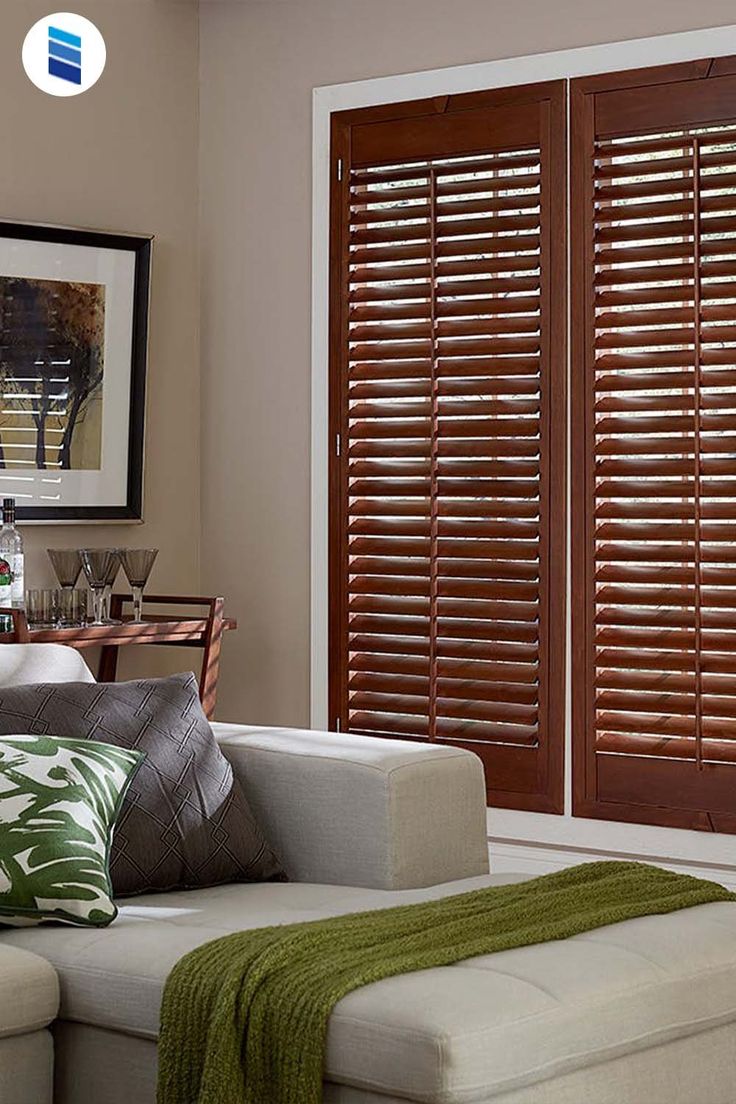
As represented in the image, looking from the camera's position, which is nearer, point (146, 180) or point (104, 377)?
point (104, 377)

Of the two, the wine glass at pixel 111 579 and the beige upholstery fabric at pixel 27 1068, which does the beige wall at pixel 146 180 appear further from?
the beige upholstery fabric at pixel 27 1068

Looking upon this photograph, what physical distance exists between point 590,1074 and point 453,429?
2473 millimetres

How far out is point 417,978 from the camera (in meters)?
2.29

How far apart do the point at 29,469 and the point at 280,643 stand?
93 centimetres

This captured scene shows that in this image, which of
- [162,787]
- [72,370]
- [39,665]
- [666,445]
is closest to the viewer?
[162,787]

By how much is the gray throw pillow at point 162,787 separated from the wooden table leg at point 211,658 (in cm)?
134

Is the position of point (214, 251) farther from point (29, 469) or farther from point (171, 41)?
point (29, 469)

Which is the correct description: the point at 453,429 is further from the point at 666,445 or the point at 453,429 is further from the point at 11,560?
the point at 11,560

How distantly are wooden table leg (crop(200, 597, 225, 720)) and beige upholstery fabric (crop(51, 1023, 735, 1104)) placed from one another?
2.07 meters

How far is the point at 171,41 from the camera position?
4.98 m

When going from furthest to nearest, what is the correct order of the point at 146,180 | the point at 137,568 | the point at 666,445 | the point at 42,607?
the point at 146,180 → the point at 137,568 → the point at 42,607 → the point at 666,445

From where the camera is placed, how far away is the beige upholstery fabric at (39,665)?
10.7 ft

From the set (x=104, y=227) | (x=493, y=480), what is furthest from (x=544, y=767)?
(x=104, y=227)

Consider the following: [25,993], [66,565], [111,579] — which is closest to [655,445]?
[111,579]
